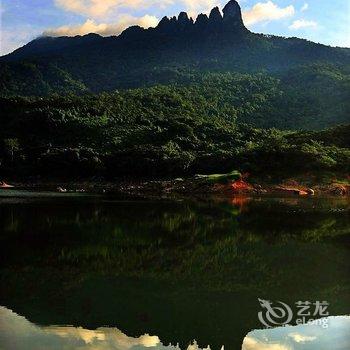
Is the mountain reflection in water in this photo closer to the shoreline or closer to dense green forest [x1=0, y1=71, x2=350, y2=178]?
the shoreline

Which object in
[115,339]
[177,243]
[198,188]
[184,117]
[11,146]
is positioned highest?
[184,117]

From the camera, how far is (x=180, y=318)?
1284 centimetres

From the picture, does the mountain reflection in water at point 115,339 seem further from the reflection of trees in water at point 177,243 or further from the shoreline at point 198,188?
the shoreline at point 198,188

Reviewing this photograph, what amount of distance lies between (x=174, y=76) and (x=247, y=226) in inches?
5615

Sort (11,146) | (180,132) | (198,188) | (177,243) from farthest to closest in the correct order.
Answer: (180,132), (11,146), (198,188), (177,243)

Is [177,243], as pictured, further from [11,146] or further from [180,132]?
[180,132]

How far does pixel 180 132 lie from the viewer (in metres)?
101

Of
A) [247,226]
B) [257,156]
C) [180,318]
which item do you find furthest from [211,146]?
[180,318]

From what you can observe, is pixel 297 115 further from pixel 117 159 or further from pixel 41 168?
pixel 41 168

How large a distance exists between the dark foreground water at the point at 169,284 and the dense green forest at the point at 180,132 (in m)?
48.9

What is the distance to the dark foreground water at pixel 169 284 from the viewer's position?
11.8 meters

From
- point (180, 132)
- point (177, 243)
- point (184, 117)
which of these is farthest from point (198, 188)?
point (184, 117)

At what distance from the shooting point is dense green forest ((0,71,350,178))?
79.8 meters

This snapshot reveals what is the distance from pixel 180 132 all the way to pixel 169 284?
85.9 m
